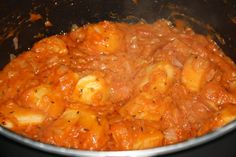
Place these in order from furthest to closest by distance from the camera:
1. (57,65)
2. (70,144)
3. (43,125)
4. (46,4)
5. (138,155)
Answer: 1. (46,4)
2. (57,65)
3. (43,125)
4. (70,144)
5. (138,155)

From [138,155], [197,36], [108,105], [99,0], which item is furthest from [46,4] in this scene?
[138,155]

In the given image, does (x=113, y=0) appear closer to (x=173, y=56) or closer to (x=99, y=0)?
(x=99, y=0)

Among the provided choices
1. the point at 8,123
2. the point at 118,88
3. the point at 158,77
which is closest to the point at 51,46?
the point at 118,88

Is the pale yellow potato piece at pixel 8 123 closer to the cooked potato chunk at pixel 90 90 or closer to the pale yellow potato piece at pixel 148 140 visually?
the cooked potato chunk at pixel 90 90

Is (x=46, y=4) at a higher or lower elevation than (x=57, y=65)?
higher

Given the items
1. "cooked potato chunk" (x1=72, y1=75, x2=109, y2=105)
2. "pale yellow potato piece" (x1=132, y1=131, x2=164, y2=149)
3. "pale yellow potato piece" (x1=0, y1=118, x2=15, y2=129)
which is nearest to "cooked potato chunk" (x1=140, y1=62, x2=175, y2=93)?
"cooked potato chunk" (x1=72, y1=75, x2=109, y2=105)

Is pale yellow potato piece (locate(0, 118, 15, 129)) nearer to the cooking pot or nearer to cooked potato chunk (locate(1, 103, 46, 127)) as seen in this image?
cooked potato chunk (locate(1, 103, 46, 127))

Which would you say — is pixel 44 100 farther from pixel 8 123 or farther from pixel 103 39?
pixel 103 39
